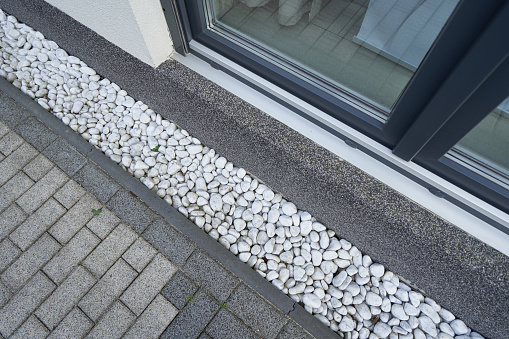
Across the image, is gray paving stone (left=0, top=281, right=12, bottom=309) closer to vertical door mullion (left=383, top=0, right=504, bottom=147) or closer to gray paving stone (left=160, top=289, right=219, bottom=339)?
gray paving stone (left=160, top=289, right=219, bottom=339)

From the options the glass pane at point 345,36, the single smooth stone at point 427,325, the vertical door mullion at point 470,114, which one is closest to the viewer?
the vertical door mullion at point 470,114


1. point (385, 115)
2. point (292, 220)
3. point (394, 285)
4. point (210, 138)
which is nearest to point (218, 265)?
point (292, 220)

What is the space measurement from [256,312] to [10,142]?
2.06m

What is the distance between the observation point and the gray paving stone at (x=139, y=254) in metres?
2.08

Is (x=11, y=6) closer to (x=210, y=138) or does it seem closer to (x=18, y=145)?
(x=18, y=145)

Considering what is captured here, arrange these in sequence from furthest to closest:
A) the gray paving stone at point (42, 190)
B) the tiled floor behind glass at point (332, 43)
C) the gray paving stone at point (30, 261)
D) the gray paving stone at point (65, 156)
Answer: the gray paving stone at point (65, 156), the gray paving stone at point (42, 190), the gray paving stone at point (30, 261), the tiled floor behind glass at point (332, 43)

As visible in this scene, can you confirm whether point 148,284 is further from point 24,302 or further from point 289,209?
point 289,209

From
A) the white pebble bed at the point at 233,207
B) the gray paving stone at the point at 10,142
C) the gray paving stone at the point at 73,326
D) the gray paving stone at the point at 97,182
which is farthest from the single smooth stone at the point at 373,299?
the gray paving stone at the point at 10,142

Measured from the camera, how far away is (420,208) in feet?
5.65

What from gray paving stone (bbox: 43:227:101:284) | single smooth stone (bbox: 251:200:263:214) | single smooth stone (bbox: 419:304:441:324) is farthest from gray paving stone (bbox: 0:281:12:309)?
single smooth stone (bbox: 419:304:441:324)

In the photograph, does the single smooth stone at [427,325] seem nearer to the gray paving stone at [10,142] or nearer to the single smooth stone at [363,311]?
the single smooth stone at [363,311]

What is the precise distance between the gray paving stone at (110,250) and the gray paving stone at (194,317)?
53 cm

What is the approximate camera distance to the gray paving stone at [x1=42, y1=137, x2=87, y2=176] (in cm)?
236

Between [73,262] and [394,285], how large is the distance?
75.5 inches
